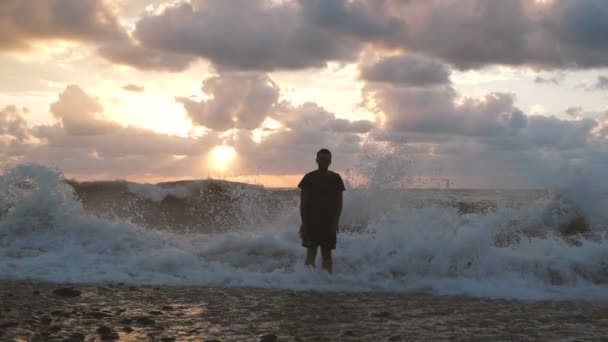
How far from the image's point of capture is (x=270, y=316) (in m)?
5.67

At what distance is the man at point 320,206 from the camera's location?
26.4 ft

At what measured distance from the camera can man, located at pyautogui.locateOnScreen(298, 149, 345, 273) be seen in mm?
8055

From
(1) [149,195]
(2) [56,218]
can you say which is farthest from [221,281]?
(1) [149,195]

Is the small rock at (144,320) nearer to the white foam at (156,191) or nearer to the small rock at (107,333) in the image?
the small rock at (107,333)

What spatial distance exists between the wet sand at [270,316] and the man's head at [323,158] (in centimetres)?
186

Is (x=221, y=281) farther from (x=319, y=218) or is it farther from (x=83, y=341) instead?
(x=83, y=341)

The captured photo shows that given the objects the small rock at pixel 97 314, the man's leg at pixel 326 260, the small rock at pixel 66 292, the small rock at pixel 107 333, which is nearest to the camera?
the small rock at pixel 107 333

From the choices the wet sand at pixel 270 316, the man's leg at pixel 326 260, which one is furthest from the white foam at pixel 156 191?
the wet sand at pixel 270 316

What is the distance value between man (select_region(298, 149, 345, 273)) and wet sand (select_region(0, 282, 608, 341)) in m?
1.09

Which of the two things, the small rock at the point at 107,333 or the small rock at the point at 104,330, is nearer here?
the small rock at the point at 107,333

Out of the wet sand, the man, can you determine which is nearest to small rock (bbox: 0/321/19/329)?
the wet sand

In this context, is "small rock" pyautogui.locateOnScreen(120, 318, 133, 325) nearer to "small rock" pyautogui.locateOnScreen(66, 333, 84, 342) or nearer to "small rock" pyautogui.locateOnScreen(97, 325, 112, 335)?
"small rock" pyautogui.locateOnScreen(97, 325, 112, 335)

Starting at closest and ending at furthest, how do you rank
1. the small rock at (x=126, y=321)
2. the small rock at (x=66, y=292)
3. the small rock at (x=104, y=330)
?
the small rock at (x=104, y=330)
the small rock at (x=126, y=321)
the small rock at (x=66, y=292)

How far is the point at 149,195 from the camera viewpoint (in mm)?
22328
